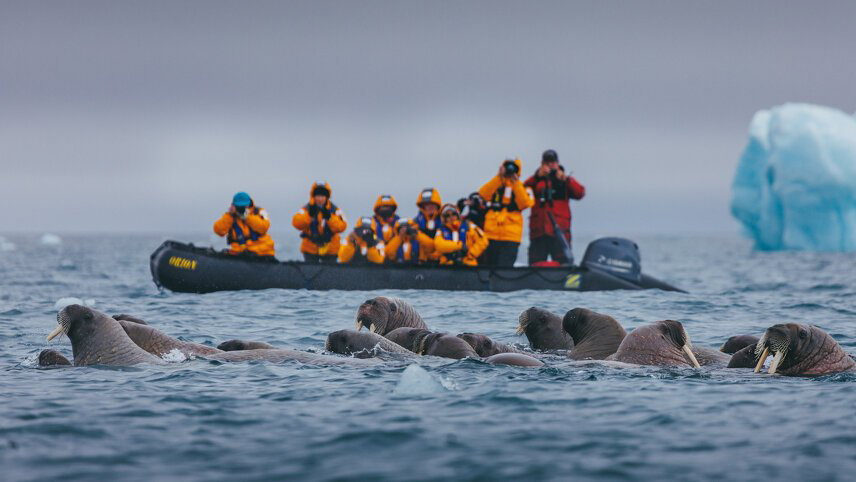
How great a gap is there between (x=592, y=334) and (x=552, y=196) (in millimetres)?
9058

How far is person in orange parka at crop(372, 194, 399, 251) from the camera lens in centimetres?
1911

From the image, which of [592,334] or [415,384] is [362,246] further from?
[415,384]

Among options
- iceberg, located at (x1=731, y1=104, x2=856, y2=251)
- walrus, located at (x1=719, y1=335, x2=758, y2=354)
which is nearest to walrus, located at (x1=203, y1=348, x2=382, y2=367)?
walrus, located at (x1=719, y1=335, x2=758, y2=354)

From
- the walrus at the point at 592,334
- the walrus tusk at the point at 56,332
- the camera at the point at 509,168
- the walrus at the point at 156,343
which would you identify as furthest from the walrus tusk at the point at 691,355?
the camera at the point at 509,168

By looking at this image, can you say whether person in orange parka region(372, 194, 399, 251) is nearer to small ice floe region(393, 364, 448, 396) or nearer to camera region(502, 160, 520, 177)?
camera region(502, 160, 520, 177)

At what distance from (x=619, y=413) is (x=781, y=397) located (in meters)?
1.49

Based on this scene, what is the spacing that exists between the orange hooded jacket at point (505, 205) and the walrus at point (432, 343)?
800 cm

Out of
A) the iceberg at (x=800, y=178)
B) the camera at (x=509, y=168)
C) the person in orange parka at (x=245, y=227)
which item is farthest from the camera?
the iceberg at (x=800, y=178)

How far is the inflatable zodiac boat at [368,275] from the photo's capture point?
60.7 feet

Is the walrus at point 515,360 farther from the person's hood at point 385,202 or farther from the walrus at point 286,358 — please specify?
the person's hood at point 385,202

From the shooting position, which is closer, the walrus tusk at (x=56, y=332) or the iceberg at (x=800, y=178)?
the walrus tusk at (x=56, y=332)

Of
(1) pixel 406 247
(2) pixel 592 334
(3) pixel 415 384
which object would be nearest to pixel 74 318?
(3) pixel 415 384

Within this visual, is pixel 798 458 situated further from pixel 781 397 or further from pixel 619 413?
pixel 781 397

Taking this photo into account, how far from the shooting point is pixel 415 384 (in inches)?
302
